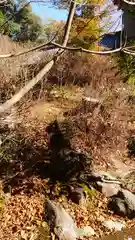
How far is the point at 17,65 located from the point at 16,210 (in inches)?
168

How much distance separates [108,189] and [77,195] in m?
1.00

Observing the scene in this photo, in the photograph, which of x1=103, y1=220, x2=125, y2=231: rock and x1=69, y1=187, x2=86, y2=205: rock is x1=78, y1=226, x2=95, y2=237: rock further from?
x1=69, y1=187, x2=86, y2=205: rock

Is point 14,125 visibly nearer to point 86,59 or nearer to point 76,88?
point 76,88

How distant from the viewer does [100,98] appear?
40.7 feet

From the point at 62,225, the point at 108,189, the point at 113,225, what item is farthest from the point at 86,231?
the point at 108,189

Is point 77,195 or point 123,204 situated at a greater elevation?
point 77,195

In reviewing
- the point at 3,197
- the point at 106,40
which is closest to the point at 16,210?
the point at 3,197

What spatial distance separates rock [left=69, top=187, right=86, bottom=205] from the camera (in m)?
9.66

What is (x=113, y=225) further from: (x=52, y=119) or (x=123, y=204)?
(x=52, y=119)

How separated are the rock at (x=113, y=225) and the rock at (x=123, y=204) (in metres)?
0.40

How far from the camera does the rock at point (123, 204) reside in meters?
9.58

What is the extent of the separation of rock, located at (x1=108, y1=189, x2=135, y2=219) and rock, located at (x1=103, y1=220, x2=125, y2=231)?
1.32 ft

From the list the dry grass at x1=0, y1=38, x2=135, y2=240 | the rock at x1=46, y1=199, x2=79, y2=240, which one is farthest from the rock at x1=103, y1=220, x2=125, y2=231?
the rock at x1=46, y1=199, x2=79, y2=240

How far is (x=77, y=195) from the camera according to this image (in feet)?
31.8
